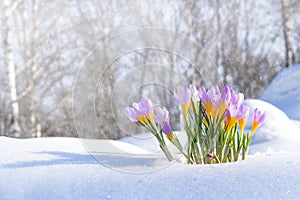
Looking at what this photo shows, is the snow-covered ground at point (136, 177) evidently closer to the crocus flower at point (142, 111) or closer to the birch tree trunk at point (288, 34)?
the crocus flower at point (142, 111)

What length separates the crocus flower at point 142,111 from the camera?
6.34 feet

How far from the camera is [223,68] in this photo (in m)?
8.57

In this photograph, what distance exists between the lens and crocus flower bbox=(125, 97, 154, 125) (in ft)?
6.34

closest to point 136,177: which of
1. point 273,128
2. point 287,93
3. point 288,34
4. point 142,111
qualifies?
point 142,111

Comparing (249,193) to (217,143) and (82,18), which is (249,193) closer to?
(217,143)

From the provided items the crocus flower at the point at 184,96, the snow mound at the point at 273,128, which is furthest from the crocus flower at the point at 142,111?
the snow mound at the point at 273,128

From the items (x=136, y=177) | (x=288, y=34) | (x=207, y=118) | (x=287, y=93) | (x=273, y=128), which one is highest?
(x=288, y=34)

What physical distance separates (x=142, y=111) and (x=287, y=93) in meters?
4.48

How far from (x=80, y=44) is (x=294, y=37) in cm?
396

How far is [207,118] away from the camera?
2.01 metres

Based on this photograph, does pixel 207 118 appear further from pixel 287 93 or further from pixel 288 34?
pixel 288 34

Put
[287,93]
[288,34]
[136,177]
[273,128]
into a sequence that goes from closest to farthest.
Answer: [136,177], [273,128], [287,93], [288,34]

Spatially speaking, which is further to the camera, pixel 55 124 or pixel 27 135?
pixel 55 124

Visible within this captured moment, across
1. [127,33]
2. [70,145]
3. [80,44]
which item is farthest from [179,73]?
[80,44]
